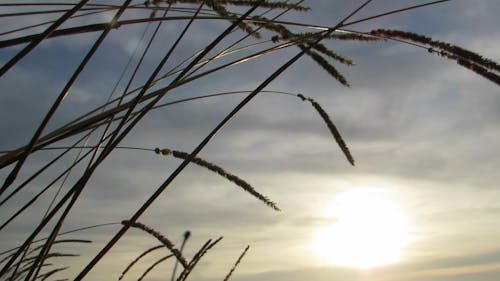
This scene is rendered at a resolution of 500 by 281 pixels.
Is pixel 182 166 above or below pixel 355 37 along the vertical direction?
below

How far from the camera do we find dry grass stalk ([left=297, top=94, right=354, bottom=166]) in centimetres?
252

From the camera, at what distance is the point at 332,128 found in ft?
8.46

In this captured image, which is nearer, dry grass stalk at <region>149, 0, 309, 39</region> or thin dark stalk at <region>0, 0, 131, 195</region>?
thin dark stalk at <region>0, 0, 131, 195</region>

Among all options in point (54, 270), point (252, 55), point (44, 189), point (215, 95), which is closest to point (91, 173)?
point (44, 189)

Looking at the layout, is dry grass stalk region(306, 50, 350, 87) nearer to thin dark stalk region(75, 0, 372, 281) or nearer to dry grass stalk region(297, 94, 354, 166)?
dry grass stalk region(297, 94, 354, 166)

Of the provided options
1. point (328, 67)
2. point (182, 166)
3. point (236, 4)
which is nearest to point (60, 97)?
point (182, 166)

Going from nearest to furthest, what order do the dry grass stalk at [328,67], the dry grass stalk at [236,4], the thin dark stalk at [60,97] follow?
the thin dark stalk at [60,97]
the dry grass stalk at [236,4]
the dry grass stalk at [328,67]

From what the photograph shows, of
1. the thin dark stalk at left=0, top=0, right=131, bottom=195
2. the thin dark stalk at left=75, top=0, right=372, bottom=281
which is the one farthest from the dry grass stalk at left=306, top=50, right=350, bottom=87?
the thin dark stalk at left=0, top=0, right=131, bottom=195

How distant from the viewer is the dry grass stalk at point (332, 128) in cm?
252

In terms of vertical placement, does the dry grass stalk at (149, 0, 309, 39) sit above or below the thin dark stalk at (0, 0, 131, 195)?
above

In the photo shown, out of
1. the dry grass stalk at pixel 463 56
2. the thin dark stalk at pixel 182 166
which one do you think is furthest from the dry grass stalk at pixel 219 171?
the dry grass stalk at pixel 463 56

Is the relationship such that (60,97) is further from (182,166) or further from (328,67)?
(328,67)

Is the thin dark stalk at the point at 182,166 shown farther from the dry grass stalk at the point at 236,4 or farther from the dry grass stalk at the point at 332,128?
the dry grass stalk at the point at 332,128

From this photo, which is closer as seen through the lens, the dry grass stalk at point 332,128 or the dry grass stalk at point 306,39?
the dry grass stalk at point 306,39
